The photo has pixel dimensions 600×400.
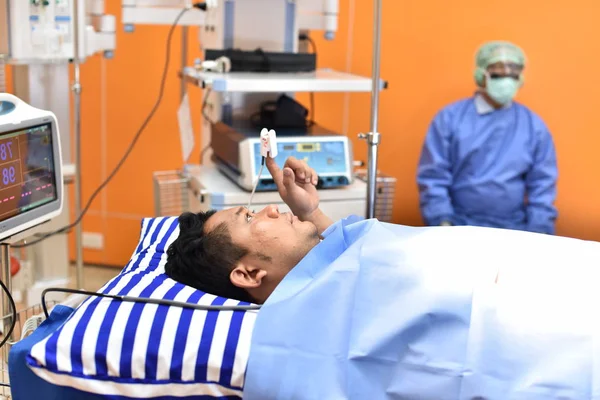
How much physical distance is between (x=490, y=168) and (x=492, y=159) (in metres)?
0.04

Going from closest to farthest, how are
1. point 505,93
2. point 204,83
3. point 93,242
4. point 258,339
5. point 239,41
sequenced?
1. point 258,339
2. point 204,83
3. point 239,41
4. point 505,93
5. point 93,242

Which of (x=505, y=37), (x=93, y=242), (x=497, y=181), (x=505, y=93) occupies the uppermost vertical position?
(x=505, y=37)

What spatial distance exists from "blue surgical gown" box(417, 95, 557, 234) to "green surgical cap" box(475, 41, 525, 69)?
17cm

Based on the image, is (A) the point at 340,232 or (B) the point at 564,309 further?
(A) the point at 340,232

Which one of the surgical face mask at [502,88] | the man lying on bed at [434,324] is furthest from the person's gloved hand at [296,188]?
Result: the surgical face mask at [502,88]

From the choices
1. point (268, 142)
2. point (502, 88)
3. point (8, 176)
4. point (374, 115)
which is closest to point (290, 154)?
point (374, 115)

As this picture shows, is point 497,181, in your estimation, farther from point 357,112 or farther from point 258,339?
point 258,339

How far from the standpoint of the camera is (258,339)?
4.47 feet

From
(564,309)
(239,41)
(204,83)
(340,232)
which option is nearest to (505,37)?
(239,41)

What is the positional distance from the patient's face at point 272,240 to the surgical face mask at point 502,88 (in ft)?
5.81

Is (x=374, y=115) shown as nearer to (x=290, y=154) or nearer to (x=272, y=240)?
(x=290, y=154)

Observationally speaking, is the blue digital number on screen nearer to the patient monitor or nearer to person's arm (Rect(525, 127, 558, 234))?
the patient monitor

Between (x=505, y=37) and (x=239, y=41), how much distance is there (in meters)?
1.30

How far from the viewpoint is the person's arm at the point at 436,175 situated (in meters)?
3.22
